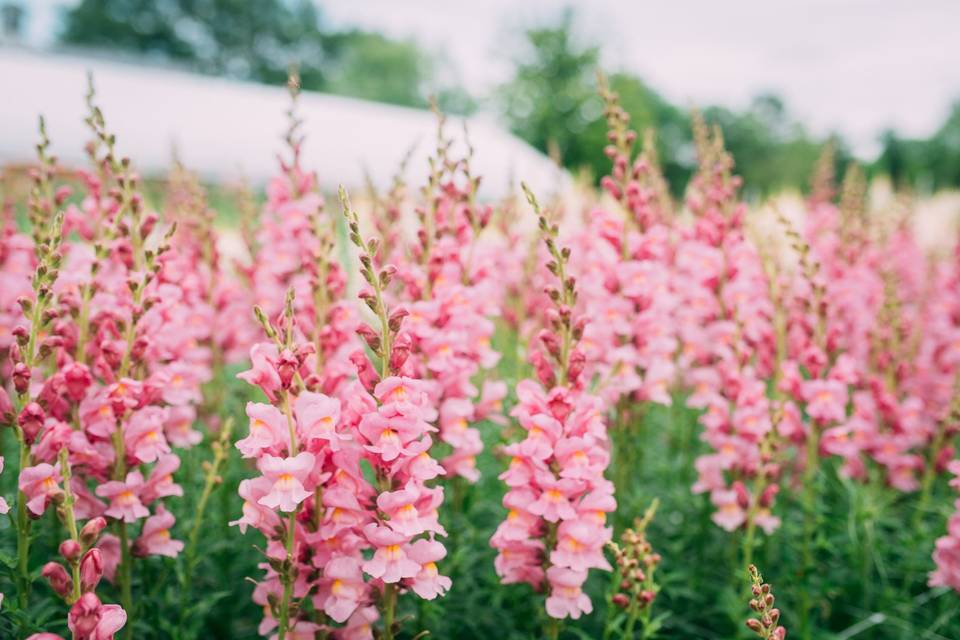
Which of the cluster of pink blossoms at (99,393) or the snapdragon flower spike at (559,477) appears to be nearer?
the cluster of pink blossoms at (99,393)

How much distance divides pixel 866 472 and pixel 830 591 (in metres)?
1.16

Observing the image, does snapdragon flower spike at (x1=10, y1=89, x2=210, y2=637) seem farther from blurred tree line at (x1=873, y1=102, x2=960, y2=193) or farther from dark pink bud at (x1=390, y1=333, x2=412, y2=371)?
blurred tree line at (x1=873, y1=102, x2=960, y2=193)

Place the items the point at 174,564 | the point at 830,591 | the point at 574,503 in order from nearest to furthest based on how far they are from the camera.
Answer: the point at 574,503 < the point at 174,564 < the point at 830,591

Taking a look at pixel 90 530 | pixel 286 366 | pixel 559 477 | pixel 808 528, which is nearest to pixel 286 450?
pixel 286 366

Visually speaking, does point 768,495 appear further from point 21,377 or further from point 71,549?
point 21,377

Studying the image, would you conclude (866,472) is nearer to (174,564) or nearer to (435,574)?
(435,574)

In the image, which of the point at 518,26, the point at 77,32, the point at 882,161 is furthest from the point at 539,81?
the point at 77,32

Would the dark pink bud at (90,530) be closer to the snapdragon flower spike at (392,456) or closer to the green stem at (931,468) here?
the snapdragon flower spike at (392,456)

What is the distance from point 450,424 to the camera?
289cm

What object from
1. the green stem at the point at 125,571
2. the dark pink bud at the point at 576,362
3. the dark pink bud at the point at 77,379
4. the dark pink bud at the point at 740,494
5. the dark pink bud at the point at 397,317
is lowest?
the green stem at the point at 125,571

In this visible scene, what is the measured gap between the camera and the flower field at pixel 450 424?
2268mm

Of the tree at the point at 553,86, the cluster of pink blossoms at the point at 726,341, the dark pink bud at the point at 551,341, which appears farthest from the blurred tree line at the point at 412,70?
the dark pink bud at the point at 551,341

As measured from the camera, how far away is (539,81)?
162 feet

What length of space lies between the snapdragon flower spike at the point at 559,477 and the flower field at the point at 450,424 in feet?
0.04
